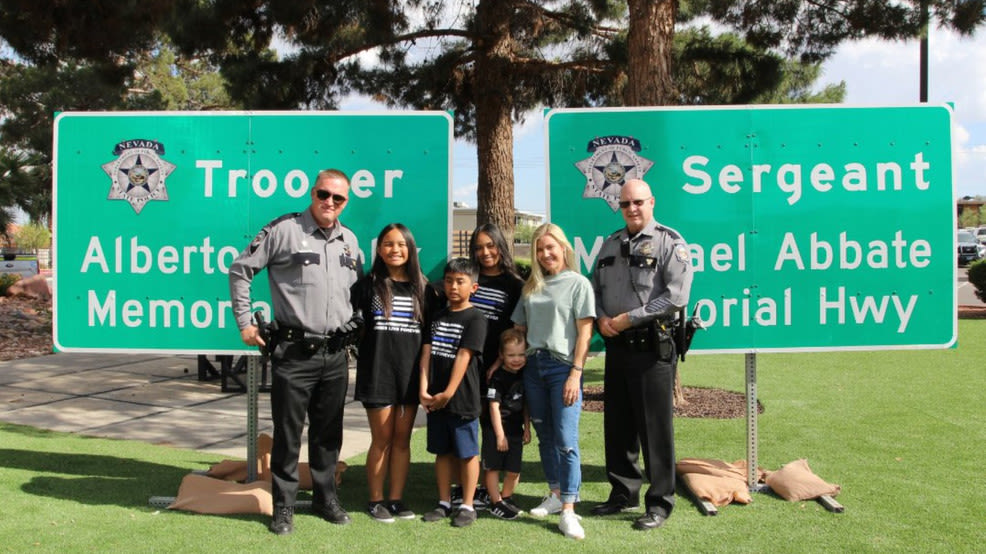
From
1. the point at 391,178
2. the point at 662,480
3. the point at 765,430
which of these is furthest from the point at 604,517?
the point at 765,430

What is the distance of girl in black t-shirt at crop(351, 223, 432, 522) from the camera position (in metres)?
4.39

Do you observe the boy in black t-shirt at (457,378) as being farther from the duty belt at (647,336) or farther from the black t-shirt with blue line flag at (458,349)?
the duty belt at (647,336)

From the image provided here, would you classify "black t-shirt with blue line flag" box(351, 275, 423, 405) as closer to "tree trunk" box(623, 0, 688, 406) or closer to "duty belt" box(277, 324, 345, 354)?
"duty belt" box(277, 324, 345, 354)

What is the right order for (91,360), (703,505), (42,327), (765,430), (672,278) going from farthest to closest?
(42,327) < (91,360) < (765,430) < (703,505) < (672,278)

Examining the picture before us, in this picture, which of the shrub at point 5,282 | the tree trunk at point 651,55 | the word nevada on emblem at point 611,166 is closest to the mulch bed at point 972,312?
the tree trunk at point 651,55

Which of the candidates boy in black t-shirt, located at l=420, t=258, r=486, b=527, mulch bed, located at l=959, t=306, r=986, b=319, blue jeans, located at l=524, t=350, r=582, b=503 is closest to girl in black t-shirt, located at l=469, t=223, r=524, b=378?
boy in black t-shirt, located at l=420, t=258, r=486, b=527

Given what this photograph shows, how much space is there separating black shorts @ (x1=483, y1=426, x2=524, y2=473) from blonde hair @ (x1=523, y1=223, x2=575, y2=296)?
0.79 metres

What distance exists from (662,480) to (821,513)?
914 mm

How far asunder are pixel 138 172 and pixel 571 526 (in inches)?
126

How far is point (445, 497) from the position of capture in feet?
14.8

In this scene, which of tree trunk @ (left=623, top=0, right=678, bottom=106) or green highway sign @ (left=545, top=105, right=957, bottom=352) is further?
tree trunk @ (left=623, top=0, right=678, bottom=106)

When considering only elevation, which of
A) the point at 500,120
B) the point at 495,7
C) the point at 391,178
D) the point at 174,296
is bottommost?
the point at 174,296

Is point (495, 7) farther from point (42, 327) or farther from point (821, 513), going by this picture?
point (42, 327)

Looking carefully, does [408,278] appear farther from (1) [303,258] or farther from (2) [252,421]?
(2) [252,421]
